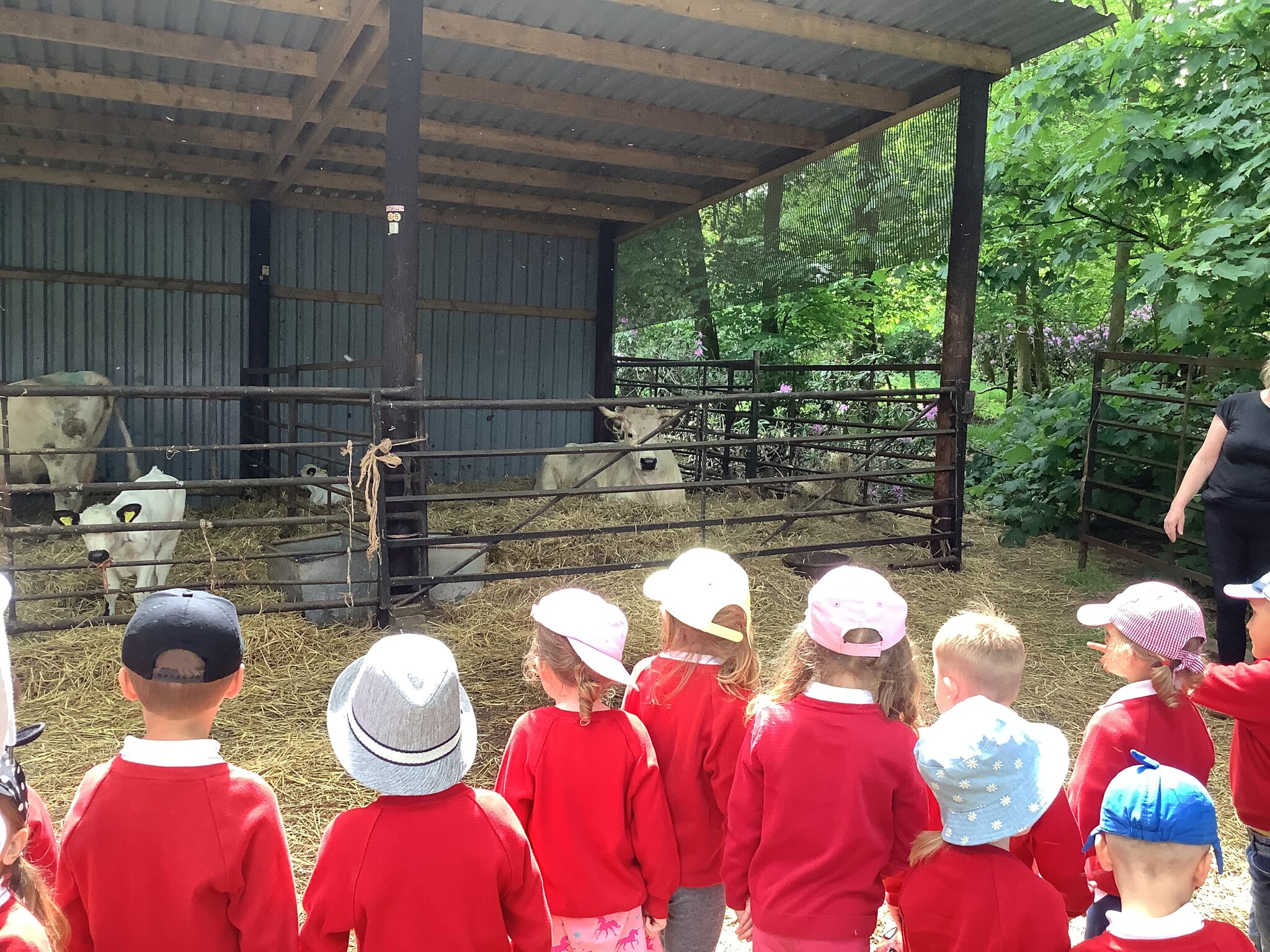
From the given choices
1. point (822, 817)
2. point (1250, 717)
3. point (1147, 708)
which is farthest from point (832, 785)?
point (1250, 717)

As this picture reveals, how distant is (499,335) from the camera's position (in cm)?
1096

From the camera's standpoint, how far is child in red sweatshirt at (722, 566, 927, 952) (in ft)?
5.45

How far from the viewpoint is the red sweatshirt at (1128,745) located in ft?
6.04

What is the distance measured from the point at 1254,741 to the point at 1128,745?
422 millimetres

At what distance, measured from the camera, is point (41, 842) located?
1442mm

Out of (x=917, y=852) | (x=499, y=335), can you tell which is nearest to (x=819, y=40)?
(x=917, y=852)

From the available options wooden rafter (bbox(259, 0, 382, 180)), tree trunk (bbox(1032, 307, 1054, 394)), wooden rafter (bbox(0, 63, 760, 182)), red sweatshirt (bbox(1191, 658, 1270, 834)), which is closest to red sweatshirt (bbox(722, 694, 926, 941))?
red sweatshirt (bbox(1191, 658, 1270, 834))

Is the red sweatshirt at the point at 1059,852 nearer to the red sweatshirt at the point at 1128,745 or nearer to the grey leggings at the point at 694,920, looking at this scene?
the red sweatshirt at the point at 1128,745

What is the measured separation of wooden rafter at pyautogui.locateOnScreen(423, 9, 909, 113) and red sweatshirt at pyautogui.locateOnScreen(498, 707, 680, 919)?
447cm

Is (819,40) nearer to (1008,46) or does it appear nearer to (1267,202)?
(1008,46)

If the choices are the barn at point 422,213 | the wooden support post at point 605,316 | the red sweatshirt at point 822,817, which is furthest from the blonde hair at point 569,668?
the wooden support post at point 605,316

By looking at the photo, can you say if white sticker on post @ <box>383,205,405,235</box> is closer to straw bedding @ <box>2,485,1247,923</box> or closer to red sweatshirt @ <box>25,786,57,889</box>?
straw bedding @ <box>2,485,1247,923</box>

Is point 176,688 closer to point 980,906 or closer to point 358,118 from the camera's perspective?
point 980,906

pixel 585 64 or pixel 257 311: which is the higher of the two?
pixel 585 64
